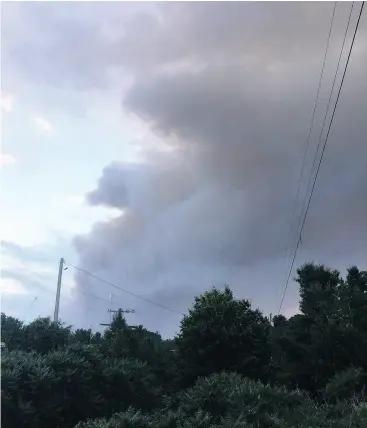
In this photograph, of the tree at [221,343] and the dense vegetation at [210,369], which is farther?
the tree at [221,343]

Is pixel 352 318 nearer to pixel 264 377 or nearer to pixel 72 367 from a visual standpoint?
pixel 264 377

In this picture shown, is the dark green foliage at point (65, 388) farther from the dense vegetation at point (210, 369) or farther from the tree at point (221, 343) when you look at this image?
the tree at point (221, 343)

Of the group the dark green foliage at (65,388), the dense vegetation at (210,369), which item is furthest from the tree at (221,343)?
the dark green foliage at (65,388)

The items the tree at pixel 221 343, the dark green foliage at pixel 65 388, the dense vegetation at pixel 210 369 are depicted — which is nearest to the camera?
the dense vegetation at pixel 210 369

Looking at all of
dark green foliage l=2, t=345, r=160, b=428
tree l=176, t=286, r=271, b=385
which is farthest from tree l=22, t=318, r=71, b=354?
tree l=176, t=286, r=271, b=385

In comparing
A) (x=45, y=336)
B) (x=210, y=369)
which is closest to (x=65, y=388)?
(x=45, y=336)

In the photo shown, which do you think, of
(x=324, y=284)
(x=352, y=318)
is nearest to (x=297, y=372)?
(x=352, y=318)

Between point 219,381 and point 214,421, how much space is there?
3.94 m

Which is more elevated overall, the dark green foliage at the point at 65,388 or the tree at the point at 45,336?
the tree at the point at 45,336

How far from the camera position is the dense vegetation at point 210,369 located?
680 inches

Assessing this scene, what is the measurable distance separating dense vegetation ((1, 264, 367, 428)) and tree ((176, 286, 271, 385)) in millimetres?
60

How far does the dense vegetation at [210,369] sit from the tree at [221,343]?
0.06 m

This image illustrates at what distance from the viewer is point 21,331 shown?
33.2m

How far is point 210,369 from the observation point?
30.7 metres
